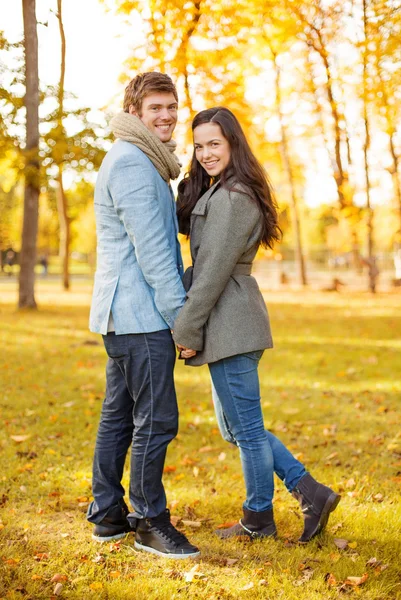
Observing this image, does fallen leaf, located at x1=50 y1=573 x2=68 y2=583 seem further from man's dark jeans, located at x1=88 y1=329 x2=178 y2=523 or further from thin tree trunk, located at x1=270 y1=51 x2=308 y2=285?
thin tree trunk, located at x1=270 y1=51 x2=308 y2=285

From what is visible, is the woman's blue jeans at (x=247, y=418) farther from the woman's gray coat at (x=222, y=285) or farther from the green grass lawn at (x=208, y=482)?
the green grass lawn at (x=208, y=482)

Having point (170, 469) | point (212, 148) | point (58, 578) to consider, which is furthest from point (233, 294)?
point (170, 469)

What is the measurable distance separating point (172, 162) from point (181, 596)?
201cm

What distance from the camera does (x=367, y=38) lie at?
32.4ft

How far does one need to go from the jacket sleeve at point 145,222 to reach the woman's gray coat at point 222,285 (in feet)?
0.46

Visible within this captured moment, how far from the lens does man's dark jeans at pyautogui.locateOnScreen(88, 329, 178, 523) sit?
334 cm

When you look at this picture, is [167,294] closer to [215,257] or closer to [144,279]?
[144,279]

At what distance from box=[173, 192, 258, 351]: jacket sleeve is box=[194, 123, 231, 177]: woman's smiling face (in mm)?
199

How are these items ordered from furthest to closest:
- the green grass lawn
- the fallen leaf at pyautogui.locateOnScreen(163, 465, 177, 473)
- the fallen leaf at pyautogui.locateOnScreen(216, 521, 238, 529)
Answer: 1. the fallen leaf at pyautogui.locateOnScreen(163, 465, 177, 473)
2. the fallen leaf at pyautogui.locateOnScreen(216, 521, 238, 529)
3. the green grass lawn

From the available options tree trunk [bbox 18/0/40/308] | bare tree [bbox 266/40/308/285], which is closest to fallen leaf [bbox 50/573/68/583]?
tree trunk [bbox 18/0/40/308]

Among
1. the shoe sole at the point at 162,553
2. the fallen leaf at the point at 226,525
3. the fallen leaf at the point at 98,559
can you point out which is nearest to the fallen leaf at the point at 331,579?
the shoe sole at the point at 162,553

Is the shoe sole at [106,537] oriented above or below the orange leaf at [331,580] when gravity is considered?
above

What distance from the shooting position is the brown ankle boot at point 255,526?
362 centimetres

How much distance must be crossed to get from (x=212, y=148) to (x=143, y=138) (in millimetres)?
359
